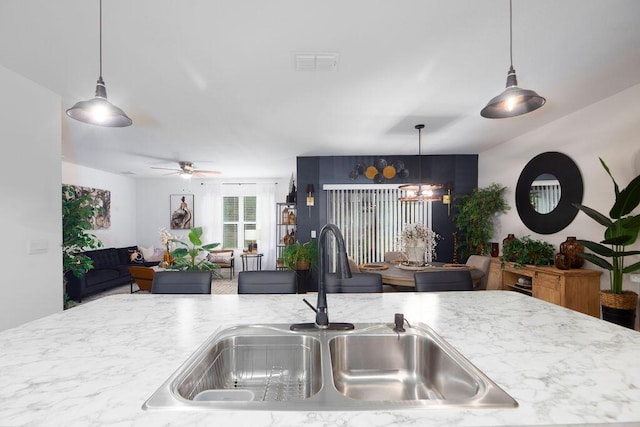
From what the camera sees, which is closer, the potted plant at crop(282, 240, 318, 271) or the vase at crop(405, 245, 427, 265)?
the vase at crop(405, 245, 427, 265)

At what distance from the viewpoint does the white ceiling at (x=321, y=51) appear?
65.7 inches

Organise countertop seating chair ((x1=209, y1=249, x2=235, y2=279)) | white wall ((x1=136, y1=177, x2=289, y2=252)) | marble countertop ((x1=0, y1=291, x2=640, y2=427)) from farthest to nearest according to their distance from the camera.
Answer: white wall ((x1=136, y1=177, x2=289, y2=252)) → countertop seating chair ((x1=209, y1=249, x2=235, y2=279)) → marble countertop ((x1=0, y1=291, x2=640, y2=427))

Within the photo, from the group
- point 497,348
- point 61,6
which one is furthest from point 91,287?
point 497,348

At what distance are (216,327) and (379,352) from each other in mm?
671

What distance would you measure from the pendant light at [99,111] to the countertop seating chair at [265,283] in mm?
1224

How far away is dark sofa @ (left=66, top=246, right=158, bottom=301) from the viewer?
15.4 feet

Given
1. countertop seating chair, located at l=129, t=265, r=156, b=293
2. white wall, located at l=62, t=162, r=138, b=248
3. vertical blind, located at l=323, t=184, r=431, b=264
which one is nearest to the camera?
countertop seating chair, located at l=129, t=265, r=156, b=293

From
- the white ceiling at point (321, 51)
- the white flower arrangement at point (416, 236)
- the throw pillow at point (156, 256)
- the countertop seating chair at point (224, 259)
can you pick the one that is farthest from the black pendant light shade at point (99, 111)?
the throw pillow at point (156, 256)

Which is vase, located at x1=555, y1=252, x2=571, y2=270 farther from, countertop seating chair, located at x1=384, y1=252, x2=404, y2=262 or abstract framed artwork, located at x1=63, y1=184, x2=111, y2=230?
abstract framed artwork, located at x1=63, y1=184, x2=111, y2=230

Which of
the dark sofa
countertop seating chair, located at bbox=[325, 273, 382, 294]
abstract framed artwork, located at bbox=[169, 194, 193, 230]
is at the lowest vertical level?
the dark sofa

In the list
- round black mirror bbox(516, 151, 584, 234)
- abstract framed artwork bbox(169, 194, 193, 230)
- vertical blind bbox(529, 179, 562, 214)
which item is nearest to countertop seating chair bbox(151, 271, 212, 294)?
round black mirror bbox(516, 151, 584, 234)

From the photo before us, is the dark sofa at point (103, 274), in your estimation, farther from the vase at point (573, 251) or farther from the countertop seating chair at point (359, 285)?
the vase at point (573, 251)

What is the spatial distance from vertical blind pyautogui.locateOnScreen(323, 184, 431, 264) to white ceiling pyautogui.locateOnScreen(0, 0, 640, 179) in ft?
5.72

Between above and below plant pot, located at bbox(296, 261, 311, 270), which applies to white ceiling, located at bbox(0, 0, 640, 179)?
above
